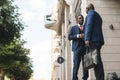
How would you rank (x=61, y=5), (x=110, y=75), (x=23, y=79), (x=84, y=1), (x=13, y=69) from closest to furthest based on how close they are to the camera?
(x=110, y=75)
(x=84, y=1)
(x=61, y=5)
(x=13, y=69)
(x=23, y=79)

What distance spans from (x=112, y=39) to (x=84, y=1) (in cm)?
206

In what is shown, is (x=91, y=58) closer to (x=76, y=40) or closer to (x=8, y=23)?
(x=76, y=40)

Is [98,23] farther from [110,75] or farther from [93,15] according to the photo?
[110,75]

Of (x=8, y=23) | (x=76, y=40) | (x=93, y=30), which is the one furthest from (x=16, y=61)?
(x=93, y=30)

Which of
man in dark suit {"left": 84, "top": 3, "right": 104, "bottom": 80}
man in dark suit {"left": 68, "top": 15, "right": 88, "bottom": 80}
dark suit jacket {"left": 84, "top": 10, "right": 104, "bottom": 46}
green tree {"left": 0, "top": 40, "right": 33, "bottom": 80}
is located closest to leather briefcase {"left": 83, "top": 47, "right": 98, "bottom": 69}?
man in dark suit {"left": 84, "top": 3, "right": 104, "bottom": 80}

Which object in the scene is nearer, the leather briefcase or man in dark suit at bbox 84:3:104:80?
the leather briefcase

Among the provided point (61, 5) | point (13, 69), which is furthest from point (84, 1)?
point (13, 69)

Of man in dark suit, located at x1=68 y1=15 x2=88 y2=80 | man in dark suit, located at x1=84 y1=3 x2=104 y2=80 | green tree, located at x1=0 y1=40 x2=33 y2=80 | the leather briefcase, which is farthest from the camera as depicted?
green tree, located at x1=0 y1=40 x2=33 y2=80

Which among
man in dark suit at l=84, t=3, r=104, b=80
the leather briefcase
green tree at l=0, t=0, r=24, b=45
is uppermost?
green tree at l=0, t=0, r=24, b=45

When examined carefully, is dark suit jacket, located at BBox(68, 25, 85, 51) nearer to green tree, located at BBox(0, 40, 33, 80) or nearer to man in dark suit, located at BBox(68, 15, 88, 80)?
man in dark suit, located at BBox(68, 15, 88, 80)

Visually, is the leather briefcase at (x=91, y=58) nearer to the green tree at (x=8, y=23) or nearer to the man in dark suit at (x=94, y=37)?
the man in dark suit at (x=94, y=37)

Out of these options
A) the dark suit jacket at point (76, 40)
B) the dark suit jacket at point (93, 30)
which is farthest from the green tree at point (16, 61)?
the dark suit jacket at point (93, 30)

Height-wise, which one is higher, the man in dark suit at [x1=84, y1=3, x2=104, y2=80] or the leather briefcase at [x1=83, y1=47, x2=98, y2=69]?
the man in dark suit at [x1=84, y1=3, x2=104, y2=80]

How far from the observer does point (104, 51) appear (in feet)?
53.5
